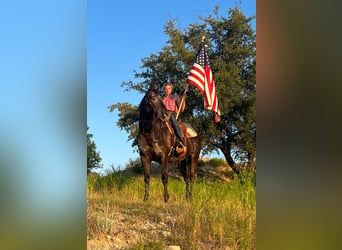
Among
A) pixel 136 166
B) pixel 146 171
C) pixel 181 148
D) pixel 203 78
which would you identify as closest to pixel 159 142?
pixel 181 148

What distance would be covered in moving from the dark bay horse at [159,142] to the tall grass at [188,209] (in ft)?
0.50

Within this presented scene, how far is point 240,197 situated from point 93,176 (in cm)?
191

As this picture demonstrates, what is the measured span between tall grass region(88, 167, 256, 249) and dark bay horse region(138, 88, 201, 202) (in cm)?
15

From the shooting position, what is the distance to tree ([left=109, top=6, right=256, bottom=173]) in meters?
5.11

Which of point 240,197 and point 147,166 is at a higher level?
point 147,166

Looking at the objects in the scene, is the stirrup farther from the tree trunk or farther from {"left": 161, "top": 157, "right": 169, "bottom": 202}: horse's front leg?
the tree trunk

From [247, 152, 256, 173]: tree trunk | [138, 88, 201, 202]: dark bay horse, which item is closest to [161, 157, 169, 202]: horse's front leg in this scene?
[138, 88, 201, 202]: dark bay horse

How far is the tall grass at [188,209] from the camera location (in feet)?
11.9
